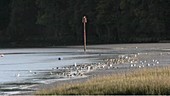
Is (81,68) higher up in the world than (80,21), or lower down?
lower down

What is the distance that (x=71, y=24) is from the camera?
93.6 m

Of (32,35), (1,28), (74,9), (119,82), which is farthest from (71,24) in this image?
(119,82)

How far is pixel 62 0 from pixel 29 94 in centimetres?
8282

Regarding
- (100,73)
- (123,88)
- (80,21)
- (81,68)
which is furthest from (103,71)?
(80,21)

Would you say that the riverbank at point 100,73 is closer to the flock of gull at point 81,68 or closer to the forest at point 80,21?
the flock of gull at point 81,68

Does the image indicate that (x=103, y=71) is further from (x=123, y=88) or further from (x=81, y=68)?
(x=123, y=88)

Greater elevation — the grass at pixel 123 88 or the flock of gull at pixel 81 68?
the grass at pixel 123 88

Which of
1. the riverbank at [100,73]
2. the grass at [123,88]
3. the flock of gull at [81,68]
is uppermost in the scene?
the grass at [123,88]

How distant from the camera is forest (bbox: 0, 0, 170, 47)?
250ft

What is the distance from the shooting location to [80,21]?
9119 cm

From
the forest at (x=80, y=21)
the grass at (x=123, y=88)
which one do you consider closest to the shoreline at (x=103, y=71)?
the grass at (x=123, y=88)

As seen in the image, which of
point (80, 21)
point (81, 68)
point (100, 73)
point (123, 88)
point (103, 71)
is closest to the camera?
point (123, 88)

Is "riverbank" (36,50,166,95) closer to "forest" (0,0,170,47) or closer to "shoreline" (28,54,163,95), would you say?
"shoreline" (28,54,163,95)

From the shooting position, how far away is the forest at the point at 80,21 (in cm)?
7631
